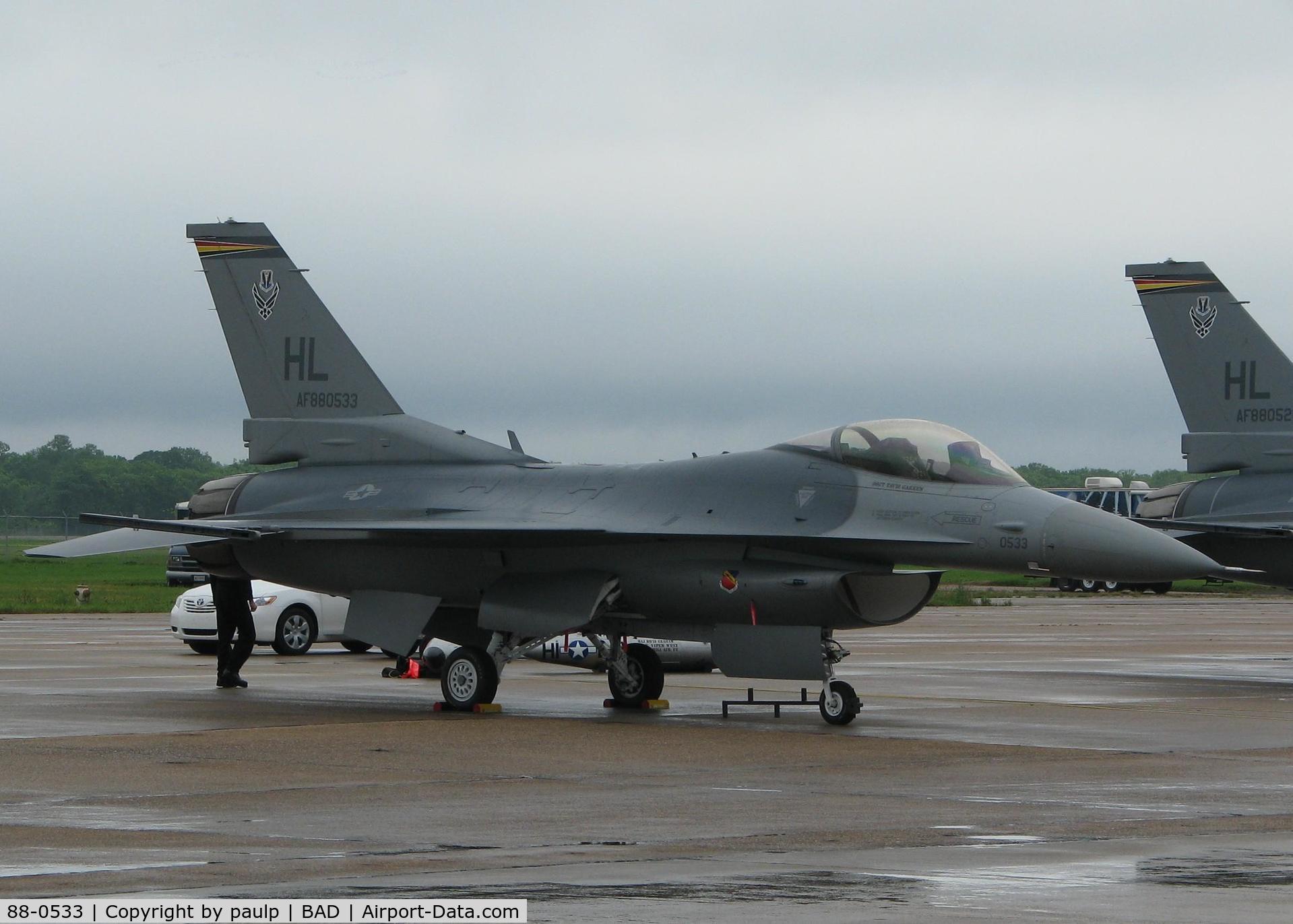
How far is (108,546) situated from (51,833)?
9.94m

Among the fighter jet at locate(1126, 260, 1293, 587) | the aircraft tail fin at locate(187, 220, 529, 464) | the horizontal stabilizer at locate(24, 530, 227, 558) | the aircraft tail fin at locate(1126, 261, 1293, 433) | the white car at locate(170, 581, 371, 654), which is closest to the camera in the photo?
the horizontal stabilizer at locate(24, 530, 227, 558)

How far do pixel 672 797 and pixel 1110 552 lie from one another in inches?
229

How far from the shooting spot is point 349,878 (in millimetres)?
7535

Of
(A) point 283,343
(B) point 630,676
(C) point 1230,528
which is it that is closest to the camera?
(B) point 630,676

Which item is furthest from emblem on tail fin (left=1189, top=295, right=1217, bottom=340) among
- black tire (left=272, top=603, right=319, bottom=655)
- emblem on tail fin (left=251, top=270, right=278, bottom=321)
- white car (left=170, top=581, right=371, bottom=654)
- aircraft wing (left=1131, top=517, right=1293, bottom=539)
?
black tire (left=272, top=603, right=319, bottom=655)

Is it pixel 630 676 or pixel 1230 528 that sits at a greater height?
pixel 1230 528

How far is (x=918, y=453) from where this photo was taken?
15.8m

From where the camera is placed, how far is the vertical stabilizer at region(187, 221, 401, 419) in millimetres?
19250

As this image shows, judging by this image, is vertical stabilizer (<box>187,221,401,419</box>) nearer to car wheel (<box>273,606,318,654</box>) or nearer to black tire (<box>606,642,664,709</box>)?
black tire (<box>606,642,664,709</box>)

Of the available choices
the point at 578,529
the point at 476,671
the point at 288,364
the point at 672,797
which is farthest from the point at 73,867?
the point at 288,364

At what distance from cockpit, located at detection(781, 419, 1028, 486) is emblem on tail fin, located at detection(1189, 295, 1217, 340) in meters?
8.32

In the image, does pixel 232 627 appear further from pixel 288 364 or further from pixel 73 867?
pixel 73 867

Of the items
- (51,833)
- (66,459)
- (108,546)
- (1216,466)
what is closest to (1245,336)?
(1216,466)

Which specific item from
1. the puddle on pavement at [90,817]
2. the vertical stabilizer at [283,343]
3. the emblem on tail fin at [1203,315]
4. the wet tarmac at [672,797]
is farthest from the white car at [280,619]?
the puddle on pavement at [90,817]
